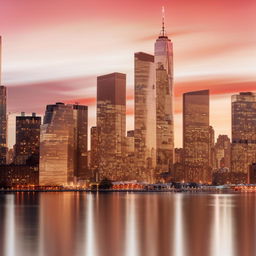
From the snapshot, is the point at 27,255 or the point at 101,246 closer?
the point at 27,255

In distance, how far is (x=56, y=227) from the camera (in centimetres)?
9094

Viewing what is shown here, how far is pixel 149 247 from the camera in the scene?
216ft

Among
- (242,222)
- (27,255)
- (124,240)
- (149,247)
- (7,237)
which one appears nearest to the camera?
(27,255)

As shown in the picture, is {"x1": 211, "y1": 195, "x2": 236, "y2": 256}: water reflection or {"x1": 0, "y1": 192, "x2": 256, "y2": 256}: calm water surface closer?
{"x1": 211, "y1": 195, "x2": 236, "y2": 256}: water reflection

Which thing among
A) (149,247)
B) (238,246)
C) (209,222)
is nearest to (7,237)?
(149,247)

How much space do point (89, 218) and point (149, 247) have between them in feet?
147

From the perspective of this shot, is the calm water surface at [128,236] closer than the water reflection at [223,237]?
No

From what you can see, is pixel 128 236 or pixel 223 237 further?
pixel 128 236

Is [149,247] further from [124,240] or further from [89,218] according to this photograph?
[89,218]

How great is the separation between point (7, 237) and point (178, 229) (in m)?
22.1

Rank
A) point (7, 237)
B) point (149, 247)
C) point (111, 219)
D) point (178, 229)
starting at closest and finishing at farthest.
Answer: point (149, 247), point (7, 237), point (178, 229), point (111, 219)

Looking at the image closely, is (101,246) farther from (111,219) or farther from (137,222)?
(111,219)

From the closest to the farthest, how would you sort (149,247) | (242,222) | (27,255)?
(27,255)
(149,247)
(242,222)

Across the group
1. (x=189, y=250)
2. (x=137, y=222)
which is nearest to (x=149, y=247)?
(x=189, y=250)
